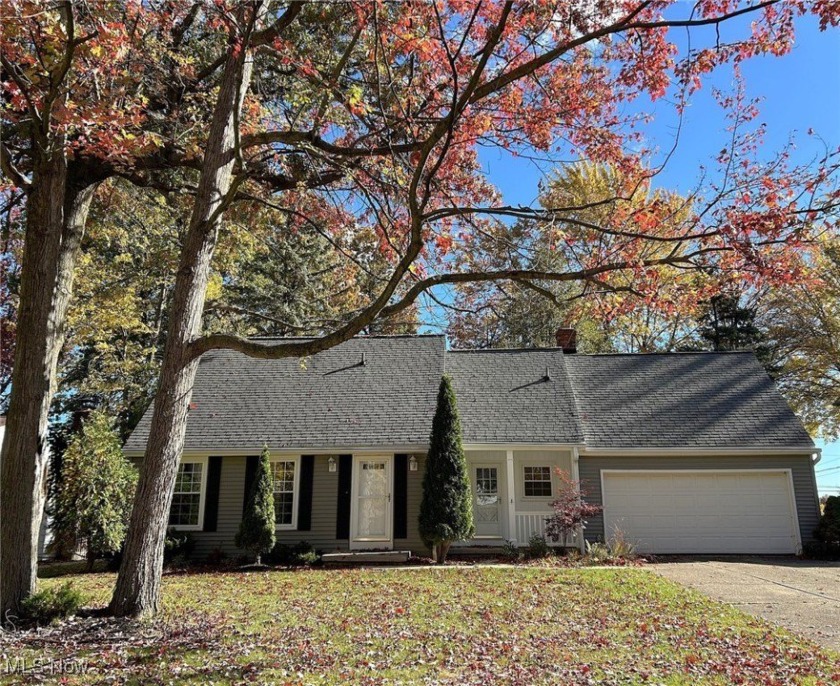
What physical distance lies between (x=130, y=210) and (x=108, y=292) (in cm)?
526

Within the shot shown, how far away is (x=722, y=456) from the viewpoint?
13.7 m

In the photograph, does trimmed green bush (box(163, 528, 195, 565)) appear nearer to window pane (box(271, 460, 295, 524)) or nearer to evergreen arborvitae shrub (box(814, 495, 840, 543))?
window pane (box(271, 460, 295, 524))

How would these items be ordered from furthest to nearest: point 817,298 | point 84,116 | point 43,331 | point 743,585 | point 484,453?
point 817,298 < point 484,453 < point 743,585 < point 43,331 < point 84,116

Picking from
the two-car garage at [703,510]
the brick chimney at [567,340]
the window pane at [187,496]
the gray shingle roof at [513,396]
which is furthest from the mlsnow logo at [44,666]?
the brick chimney at [567,340]

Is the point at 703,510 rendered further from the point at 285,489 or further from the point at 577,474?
the point at 285,489

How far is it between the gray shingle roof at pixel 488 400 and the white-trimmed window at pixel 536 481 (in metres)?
1.27

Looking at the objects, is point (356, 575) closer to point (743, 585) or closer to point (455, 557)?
point (455, 557)

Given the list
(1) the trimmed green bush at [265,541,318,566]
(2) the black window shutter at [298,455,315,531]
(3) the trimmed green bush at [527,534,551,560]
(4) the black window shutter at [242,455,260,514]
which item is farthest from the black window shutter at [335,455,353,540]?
(3) the trimmed green bush at [527,534,551,560]

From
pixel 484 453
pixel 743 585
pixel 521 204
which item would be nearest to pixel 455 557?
pixel 484 453

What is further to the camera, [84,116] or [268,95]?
[268,95]

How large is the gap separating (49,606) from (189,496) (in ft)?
26.3

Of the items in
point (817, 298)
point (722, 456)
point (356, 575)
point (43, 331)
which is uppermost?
point (817, 298)

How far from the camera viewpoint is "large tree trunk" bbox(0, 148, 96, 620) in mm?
6195

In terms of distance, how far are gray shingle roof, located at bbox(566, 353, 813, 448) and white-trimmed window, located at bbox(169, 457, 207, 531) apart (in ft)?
28.9
